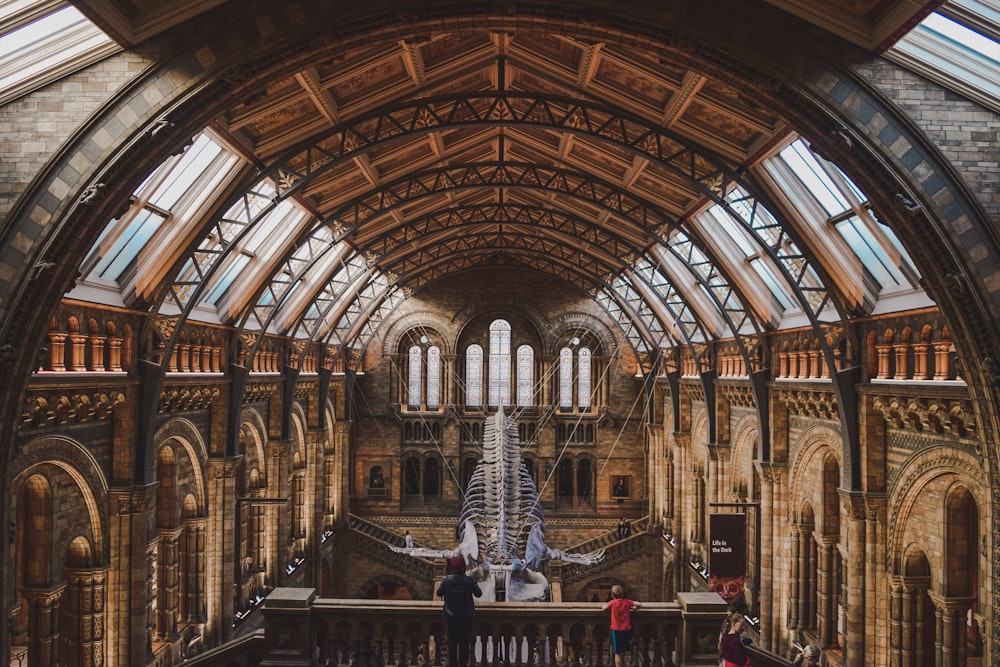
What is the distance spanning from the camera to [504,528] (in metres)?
23.0

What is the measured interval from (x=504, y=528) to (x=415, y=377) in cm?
1675

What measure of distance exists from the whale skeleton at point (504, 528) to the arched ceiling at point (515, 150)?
7.22m

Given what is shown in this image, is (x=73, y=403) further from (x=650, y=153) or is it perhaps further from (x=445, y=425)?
(x=445, y=425)

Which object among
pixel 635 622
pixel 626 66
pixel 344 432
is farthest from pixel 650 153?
pixel 344 432

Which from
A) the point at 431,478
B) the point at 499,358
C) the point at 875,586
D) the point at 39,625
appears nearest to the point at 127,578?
the point at 39,625

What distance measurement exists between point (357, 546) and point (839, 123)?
29.0m

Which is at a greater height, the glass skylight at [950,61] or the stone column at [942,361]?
the glass skylight at [950,61]

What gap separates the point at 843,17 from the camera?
29.1 ft

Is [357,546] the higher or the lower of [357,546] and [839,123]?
the lower

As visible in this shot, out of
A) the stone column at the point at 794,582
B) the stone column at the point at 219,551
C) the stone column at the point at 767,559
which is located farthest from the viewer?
the stone column at the point at 767,559

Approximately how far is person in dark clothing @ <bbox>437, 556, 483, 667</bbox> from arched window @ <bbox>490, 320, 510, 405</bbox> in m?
Result: 29.3

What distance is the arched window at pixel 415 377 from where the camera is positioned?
127ft

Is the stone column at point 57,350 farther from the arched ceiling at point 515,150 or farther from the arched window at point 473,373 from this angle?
the arched window at point 473,373

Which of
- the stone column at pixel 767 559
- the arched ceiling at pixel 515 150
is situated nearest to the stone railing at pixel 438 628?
the arched ceiling at pixel 515 150
